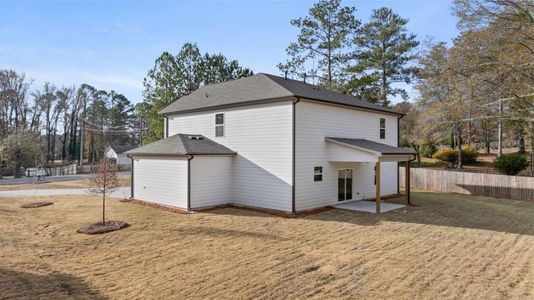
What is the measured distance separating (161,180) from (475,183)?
63.1 feet

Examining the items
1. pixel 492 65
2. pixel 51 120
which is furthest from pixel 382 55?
pixel 51 120

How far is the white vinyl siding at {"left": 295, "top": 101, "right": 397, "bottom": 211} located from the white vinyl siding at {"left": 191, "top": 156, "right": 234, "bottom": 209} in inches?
146

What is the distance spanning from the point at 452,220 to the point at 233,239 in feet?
29.0

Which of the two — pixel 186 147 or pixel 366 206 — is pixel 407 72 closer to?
pixel 366 206

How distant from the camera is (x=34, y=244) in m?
9.27

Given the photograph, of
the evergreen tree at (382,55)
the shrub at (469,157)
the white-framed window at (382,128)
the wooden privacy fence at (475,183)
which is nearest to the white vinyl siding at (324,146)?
the white-framed window at (382,128)

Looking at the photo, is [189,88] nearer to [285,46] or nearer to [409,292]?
[285,46]

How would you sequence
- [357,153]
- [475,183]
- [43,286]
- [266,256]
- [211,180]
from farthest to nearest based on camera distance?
[475,183] → [211,180] → [357,153] → [266,256] → [43,286]

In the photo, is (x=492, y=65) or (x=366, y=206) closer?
(x=366, y=206)

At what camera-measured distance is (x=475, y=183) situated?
21.3 metres

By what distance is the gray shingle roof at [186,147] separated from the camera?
1456 cm

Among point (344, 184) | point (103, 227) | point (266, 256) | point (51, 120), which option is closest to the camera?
point (266, 256)

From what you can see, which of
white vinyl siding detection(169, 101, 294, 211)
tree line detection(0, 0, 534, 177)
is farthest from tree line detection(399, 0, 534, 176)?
white vinyl siding detection(169, 101, 294, 211)

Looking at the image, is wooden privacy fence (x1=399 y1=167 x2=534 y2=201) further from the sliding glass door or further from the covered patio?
the sliding glass door
